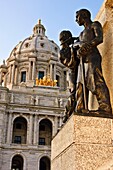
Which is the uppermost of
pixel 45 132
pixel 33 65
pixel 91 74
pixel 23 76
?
pixel 33 65

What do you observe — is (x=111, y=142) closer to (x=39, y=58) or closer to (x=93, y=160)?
(x=93, y=160)

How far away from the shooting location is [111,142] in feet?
14.6

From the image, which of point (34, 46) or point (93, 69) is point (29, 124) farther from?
point (93, 69)

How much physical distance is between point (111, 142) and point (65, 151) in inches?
31.3

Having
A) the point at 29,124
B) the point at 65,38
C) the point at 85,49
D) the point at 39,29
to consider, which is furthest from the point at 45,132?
the point at 85,49

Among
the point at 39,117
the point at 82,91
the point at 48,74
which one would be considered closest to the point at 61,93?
the point at 39,117

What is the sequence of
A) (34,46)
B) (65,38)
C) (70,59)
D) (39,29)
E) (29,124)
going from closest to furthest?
(70,59), (65,38), (29,124), (34,46), (39,29)

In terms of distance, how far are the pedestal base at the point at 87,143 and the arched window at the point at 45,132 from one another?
144 feet

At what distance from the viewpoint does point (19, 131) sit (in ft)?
158

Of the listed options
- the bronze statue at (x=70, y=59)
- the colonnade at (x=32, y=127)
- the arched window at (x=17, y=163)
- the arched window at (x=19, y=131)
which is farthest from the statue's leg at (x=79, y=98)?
the arched window at (x=19, y=131)

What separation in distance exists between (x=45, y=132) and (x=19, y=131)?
14.8ft

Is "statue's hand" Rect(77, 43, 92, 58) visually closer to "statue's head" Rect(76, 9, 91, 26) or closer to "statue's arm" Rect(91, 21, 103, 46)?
"statue's arm" Rect(91, 21, 103, 46)

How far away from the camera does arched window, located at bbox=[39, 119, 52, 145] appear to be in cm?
4778

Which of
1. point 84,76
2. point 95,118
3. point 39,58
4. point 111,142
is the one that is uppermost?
point 39,58
